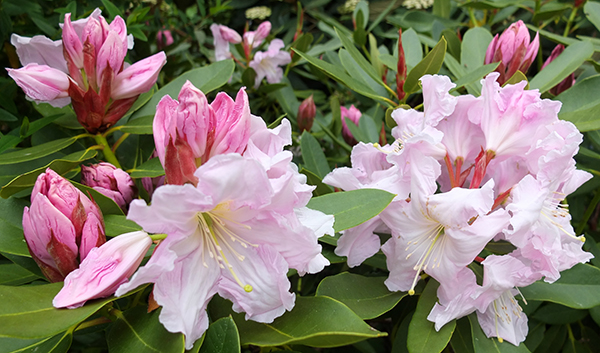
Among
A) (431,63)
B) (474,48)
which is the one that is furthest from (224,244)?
(474,48)

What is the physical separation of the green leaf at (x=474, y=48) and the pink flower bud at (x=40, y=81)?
117cm

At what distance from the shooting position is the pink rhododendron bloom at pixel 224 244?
Result: 0.63 meters

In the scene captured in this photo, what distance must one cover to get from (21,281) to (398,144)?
0.89 m

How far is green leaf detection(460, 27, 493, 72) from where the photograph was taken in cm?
148

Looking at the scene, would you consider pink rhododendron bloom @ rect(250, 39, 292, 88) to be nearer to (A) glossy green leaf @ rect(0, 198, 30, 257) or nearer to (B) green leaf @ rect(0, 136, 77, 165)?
(B) green leaf @ rect(0, 136, 77, 165)

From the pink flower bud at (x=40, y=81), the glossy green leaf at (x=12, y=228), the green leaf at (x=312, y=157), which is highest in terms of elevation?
the pink flower bud at (x=40, y=81)

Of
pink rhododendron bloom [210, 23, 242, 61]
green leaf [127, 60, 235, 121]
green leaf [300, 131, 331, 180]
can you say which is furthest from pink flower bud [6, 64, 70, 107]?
pink rhododendron bloom [210, 23, 242, 61]

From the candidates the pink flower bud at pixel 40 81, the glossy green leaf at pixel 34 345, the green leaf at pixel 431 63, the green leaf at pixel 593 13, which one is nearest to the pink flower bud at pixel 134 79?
the pink flower bud at pixel 40 81

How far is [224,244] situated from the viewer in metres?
0.78

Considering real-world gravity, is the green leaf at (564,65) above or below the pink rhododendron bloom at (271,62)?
above

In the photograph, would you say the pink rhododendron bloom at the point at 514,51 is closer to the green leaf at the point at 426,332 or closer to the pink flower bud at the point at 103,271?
the green leaf at the point at 426,332

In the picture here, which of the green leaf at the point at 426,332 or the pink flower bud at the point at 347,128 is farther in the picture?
the pink flower bud at the point at 347,128

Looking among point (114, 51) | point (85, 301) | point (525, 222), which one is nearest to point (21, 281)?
point (85, 301)

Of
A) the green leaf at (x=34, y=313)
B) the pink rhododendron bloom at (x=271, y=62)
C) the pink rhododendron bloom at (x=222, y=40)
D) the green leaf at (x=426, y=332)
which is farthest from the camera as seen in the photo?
the pink rhododendron bloom at (x=222, y=40)
